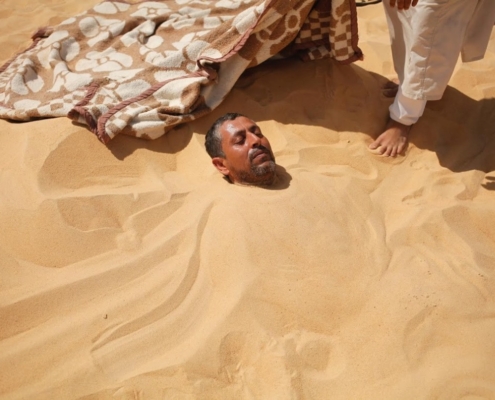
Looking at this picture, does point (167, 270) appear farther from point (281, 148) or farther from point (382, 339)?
point (281, 148)

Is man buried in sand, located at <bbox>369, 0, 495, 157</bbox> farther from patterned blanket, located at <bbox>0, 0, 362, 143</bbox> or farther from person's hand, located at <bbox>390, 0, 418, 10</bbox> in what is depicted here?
patterned blanket, located at <bbox>0, 0, 362, 143</bbox>

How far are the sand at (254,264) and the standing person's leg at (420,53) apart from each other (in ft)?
0.51

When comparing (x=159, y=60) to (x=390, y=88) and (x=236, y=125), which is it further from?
(x=390, y=88)

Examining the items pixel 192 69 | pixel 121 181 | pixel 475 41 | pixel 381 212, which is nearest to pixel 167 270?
pixel 121 181

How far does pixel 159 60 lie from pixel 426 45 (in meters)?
1.69

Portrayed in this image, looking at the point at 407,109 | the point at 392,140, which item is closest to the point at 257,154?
the point at 392,140

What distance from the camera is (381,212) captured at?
242cm

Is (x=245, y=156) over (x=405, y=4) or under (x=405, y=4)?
under

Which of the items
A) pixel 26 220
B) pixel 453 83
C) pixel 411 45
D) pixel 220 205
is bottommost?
pixel 453 83

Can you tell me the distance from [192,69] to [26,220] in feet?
4.83

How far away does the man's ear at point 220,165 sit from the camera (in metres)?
2.66

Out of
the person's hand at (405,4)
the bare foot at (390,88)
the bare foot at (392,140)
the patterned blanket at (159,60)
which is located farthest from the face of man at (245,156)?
the bare foot at (390,88)

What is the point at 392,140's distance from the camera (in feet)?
9.38

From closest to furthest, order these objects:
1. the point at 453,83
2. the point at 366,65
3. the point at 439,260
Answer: the point at 439,260
the point at 453,83
the point at 366,65
